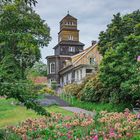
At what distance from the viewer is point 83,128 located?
464 inches

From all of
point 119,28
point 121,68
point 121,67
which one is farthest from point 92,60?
point 121,68

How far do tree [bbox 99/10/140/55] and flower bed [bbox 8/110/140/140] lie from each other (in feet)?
81.3

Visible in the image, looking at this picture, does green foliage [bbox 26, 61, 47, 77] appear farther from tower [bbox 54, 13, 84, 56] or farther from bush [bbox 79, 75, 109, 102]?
tower [bbox 54, 13, 84, 56]

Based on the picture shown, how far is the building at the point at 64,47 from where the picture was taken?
70.8 meters

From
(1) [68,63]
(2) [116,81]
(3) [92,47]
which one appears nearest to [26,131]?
(2) [116,81]

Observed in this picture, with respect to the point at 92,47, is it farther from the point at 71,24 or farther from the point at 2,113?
the point at 2,113

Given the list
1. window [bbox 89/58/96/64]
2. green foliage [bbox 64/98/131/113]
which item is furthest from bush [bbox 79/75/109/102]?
window [bbox 89/58/96/64]

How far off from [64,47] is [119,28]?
1451 inches

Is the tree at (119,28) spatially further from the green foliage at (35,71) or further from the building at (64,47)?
the building at (64,47)

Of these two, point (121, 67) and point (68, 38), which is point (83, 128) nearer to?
point (121, 67)

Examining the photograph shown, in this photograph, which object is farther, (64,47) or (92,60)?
(64,47)

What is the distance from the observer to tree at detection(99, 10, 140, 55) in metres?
38.2

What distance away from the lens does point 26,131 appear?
472 inches

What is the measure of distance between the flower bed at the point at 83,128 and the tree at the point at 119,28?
24.8m
